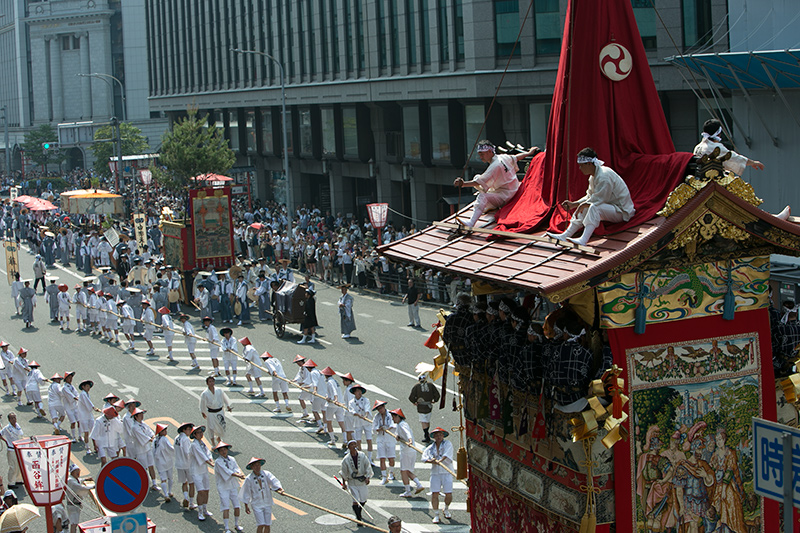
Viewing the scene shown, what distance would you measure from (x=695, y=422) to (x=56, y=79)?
124 metres

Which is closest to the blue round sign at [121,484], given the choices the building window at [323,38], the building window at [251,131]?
the building window at [323,38]

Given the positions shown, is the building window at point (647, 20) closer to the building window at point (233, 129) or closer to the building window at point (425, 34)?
the building window at point (425, 34)

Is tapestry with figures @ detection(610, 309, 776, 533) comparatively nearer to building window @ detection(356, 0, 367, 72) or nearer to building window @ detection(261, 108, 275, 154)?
building window @ detection(356, 0, 367, 72)

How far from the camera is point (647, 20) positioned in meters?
33.0

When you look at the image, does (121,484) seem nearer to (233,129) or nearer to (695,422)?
(695,422)

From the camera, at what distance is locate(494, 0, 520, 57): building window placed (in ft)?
127

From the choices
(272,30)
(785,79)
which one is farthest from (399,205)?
(785,79)

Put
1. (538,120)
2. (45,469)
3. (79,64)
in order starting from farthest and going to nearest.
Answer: (79,64), (538,120), (45,469)

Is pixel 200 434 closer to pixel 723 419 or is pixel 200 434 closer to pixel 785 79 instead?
pixel 723 419

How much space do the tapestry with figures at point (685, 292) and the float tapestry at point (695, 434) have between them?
1.07 feet

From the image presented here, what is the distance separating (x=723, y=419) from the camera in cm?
991

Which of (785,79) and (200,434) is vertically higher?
(785,79)

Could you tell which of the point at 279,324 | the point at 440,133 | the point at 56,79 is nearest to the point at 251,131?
the point at 440,133

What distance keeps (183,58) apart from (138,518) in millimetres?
68511
